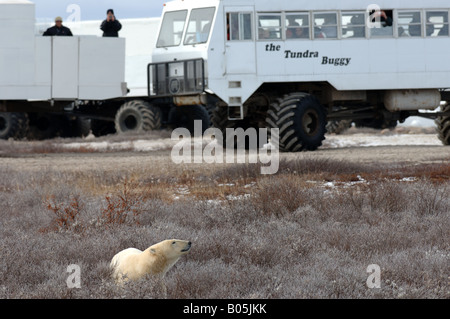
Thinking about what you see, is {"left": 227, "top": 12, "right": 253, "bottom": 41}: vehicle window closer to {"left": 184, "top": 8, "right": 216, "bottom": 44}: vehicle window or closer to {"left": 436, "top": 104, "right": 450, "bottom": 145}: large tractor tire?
{"left": 184, "top": 8, "right": 216, "bottom": 44}: vehicle window

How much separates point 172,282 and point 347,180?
572cm

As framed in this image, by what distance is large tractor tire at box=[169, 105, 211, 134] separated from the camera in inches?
932

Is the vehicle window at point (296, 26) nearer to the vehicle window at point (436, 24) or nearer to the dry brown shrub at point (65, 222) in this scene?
the vehicle window at point (436, 24)

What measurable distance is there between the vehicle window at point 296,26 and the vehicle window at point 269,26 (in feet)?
0.71

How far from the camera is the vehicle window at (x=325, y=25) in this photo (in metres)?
16.0

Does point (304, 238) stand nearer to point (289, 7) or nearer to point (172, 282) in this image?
point (172, 282)

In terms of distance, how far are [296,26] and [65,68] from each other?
5899 millimetres

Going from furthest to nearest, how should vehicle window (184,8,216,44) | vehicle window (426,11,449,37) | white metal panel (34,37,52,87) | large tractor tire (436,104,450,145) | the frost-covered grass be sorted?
1. large tractor tire (436,104,450,145)
2. white metal panel (34,37,52,87)
3. vehicle window (426,11,449,37)
4. vehicle window (184,8,216,44)
5. the frost-covered grass

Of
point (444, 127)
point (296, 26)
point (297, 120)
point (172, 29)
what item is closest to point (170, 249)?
point (297, 120)

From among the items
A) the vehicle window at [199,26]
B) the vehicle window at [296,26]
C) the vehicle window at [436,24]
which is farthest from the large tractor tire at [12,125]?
the vehicle window at [436,24]

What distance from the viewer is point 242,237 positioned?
6.12 metres

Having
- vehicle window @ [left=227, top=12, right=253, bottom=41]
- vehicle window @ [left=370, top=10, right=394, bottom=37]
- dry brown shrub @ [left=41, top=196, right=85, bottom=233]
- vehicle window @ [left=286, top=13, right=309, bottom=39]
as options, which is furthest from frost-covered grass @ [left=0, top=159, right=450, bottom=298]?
vehicle window @ [left=370, top=10, right=394, bottom=37]

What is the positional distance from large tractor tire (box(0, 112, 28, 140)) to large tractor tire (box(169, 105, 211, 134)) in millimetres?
4855

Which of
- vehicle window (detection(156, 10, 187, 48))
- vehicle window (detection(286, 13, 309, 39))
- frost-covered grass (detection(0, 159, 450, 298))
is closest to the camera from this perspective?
frost-covered grass (detection(0, 159, 450, 298))
